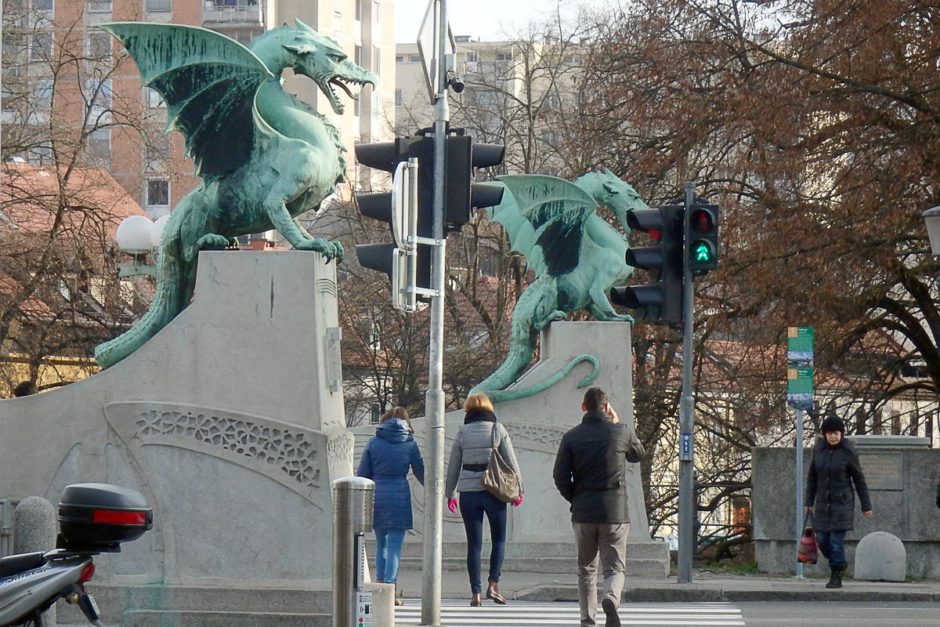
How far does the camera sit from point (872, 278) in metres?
25.0

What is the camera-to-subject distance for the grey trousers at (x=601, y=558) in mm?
12766

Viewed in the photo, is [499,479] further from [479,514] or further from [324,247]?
[324,247]

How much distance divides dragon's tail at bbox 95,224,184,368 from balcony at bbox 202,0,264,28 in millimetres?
57641

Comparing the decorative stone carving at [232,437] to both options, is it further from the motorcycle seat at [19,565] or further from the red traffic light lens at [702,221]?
the motorcycle seat at [19,565]

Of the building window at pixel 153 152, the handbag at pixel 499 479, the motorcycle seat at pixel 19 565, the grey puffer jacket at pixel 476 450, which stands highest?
the building window at pixel 153 152

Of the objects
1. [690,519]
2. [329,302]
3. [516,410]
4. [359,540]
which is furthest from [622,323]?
[359,540]

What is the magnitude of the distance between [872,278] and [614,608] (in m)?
13.4

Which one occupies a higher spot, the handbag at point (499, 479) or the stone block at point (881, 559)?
the handbag at point (499, 479)

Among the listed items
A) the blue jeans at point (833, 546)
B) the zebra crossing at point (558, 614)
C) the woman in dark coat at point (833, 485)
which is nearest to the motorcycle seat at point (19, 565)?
the zebra crossing at point (558, 614)

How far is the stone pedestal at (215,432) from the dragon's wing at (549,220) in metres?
8.60

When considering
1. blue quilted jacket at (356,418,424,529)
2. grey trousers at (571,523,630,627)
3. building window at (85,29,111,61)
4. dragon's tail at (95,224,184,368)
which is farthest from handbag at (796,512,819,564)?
building window at (85,29,111,61)

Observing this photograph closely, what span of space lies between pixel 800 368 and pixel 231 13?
5439 cm

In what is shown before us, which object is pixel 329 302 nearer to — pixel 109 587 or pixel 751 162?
pixel 109 587

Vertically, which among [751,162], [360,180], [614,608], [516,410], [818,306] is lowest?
[614,608]
